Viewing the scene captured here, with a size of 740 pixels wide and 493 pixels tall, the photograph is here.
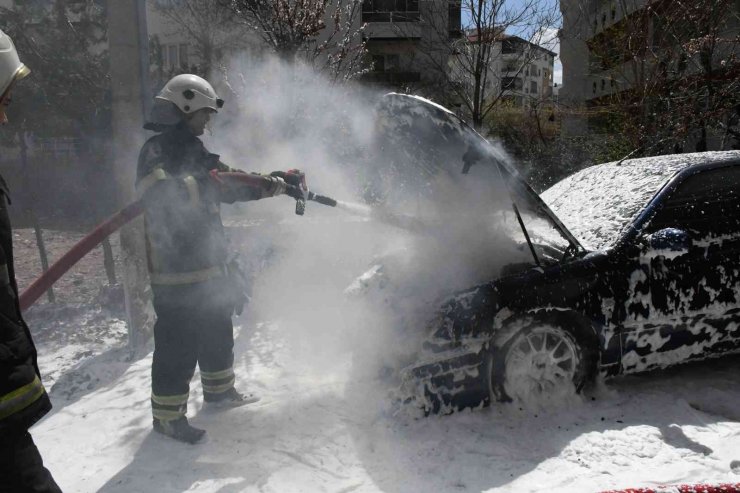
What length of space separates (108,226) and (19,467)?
1876 mm

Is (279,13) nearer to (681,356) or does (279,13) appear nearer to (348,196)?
(348,196)

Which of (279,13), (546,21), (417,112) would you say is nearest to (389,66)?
(546,21)

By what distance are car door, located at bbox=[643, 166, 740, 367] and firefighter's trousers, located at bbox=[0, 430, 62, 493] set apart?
342cm


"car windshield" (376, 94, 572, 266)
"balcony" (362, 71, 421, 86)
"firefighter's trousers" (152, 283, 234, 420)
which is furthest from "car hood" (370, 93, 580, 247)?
"balcony" (362, 71, 421, 86)

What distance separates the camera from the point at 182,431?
334 centimetres

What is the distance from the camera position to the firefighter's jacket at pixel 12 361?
5.94 feet

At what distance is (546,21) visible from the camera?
889 cm

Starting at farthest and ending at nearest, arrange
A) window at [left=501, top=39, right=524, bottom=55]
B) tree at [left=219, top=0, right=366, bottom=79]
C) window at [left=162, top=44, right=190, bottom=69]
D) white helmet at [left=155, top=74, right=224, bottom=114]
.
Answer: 1. window at [left=162, top=44, right=190, bottom=69]
2. window at [left=501, top=39, right=524, bottom=55]
3. tree at [left=219, top=0, right=366, bottom=79]
4. white helmet at [left=155, top=74, right=224, bottom=114]

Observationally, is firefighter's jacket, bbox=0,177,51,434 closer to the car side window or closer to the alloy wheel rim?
the alloy wheel rim

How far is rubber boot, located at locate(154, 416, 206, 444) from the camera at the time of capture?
332 centimetres

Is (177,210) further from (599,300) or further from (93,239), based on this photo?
(599,300)

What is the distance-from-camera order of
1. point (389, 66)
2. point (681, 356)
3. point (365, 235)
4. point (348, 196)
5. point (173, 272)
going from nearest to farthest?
point (173, 272) < point (681, 356) < point (348, 196) < point (365, 235) < point (389, 66)

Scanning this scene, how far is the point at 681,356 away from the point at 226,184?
3294 millimetres

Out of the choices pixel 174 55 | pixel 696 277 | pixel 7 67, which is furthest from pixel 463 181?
pixel 174 55
